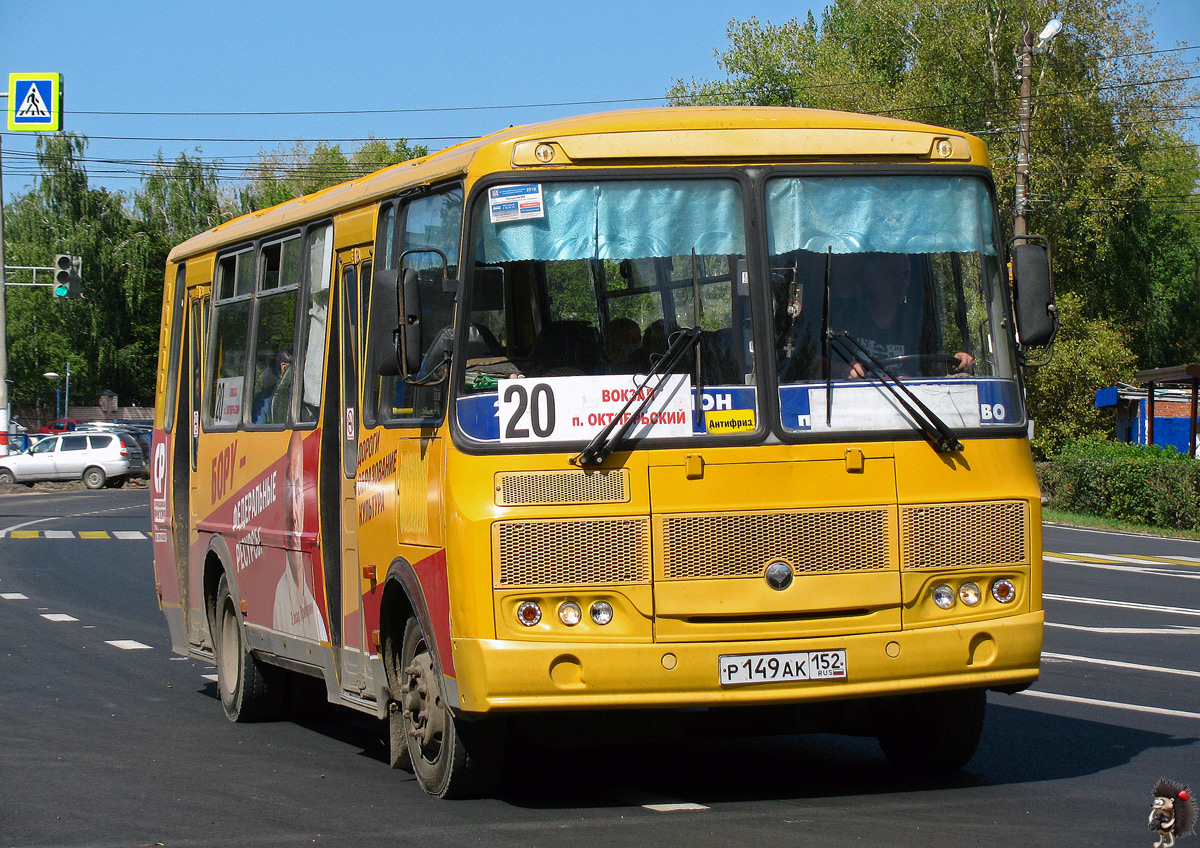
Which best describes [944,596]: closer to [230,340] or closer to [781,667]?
[781,667]

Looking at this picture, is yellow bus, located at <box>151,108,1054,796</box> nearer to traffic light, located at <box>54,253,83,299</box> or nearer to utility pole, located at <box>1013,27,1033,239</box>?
utility pole, located at <box>1013,27,1033,239</box>

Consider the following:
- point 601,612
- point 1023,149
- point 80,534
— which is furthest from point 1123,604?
point 80,534

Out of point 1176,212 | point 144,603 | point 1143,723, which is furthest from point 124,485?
point 1143,723

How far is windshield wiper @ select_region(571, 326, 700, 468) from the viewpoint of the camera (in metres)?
6.82

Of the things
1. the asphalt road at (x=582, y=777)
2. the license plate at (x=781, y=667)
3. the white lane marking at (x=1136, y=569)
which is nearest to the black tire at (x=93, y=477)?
the white lane marking at (x=1136, y=569)

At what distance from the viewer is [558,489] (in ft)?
22.4

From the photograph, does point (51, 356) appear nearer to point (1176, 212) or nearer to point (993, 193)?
point (1176, 212)

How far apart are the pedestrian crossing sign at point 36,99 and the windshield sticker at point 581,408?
25063mm

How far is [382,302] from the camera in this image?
712 centimetres

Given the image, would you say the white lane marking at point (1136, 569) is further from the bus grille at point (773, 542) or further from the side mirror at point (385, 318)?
the side mirror at point (385, 318)

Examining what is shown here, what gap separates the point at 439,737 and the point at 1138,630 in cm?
957

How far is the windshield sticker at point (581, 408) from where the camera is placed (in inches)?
271

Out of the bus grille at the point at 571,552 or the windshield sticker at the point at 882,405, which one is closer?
the bus grille at the point at 571,552

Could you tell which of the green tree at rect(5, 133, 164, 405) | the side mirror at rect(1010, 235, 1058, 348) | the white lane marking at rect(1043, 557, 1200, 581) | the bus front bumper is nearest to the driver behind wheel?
the side mirror at rect(1010, 235, 1058, 348)
